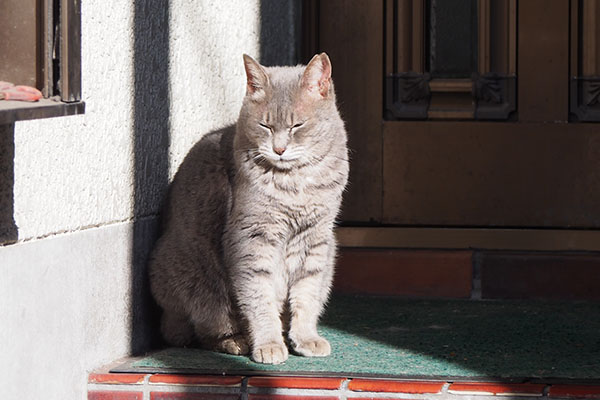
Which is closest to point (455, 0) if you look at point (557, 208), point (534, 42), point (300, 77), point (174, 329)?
point (534, 42)

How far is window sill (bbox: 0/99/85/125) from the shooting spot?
85.5 inches

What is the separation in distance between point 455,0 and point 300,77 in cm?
131

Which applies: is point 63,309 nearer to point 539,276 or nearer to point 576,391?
point 576,391

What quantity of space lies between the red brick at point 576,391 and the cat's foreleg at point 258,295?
872 mm

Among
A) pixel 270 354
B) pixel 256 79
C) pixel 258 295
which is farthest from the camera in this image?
pixel 256 79

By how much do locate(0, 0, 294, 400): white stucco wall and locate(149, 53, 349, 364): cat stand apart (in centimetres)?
14

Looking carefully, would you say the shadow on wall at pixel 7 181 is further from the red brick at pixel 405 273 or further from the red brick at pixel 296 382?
the red brick at pixel 405 273

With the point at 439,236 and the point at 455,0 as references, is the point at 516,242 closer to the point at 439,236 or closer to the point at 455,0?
the point at 439,236

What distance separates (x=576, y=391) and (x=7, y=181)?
5.37 ft

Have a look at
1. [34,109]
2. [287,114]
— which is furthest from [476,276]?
[34,109]

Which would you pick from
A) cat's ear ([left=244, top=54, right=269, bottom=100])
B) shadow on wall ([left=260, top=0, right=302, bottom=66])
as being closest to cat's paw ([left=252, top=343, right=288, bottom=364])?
cat's ear ([left=244, top=54, right=269, bottom=100])

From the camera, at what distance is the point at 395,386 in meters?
2.85

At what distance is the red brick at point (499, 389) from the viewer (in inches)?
110

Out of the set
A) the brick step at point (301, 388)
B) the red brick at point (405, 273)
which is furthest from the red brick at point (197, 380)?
the red brick at point (405, 273)
